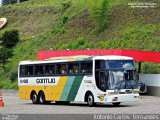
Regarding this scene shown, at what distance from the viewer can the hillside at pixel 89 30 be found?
221ft

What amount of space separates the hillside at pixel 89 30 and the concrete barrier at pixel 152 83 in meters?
16.3

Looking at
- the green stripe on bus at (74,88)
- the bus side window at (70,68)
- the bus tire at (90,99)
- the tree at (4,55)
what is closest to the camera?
the bus tire at (90,99)

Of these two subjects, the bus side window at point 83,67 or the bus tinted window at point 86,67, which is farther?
the bus side window at point 83,67

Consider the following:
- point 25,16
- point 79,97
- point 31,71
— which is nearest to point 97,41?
point 25,16

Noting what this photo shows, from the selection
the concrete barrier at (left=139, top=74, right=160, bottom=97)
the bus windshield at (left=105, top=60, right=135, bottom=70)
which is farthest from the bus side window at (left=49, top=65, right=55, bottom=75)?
the concrete barrier at (left=139, top=74, right=160, bottom=97)

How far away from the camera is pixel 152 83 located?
45062 millimetres

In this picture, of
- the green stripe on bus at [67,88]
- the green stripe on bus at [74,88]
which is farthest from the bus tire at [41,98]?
the green stripe on bus at [74,88]

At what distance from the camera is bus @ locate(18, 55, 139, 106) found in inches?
1227

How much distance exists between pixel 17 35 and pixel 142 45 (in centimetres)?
2576

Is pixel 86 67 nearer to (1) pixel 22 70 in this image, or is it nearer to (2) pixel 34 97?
(2) pixel 34 97

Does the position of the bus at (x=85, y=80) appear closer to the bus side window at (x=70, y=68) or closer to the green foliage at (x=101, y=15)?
the bus side window at (x=70, y=68)

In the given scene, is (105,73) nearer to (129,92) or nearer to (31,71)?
(129,92)

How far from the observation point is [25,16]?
307ft

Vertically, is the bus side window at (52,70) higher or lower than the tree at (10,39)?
lower
